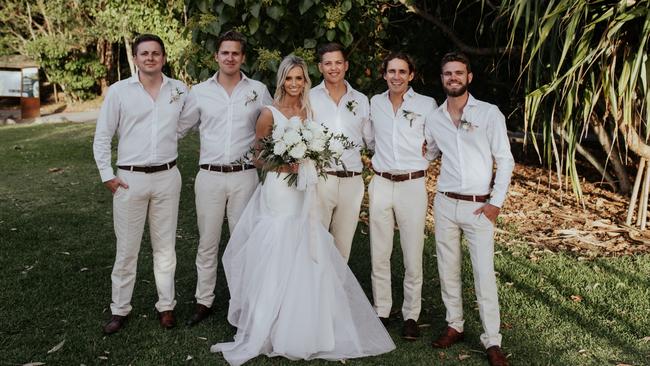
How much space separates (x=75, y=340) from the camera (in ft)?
13.9

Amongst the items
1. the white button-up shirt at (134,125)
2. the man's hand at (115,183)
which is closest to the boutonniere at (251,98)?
the white button-up shirt at (134,125)

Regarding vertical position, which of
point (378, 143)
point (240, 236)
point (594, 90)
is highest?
point (594, 90)

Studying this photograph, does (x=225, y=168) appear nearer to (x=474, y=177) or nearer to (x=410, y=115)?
(x=410, y=115)

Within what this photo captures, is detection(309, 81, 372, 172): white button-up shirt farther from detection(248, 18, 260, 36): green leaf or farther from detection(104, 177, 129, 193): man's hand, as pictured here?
detection(104, 177, 129, 193): man's hand

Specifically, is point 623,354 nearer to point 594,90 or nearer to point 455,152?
point 455,152

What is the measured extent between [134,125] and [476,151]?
7.37 feet

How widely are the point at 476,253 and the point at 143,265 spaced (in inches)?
132

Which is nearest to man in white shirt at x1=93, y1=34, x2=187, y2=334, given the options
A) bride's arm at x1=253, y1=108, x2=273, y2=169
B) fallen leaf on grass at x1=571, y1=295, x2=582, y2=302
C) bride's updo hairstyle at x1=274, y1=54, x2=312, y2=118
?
bride's arm at x1=253, y1=108, x2=273, y2=169

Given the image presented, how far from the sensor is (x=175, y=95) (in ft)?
14.2

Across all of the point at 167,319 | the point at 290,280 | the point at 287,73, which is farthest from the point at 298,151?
the point at 167,319

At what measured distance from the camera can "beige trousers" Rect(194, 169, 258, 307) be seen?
448cm

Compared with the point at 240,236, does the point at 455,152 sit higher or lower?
higher

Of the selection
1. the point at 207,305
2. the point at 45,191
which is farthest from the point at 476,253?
→ the point at 45,191

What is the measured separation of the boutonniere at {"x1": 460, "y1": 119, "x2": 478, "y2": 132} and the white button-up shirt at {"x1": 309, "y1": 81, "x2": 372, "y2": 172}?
873 millimetres
